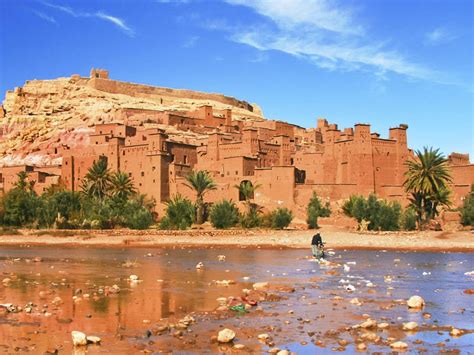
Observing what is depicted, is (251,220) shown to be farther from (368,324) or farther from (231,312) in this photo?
(368,324)

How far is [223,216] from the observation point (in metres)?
44.8

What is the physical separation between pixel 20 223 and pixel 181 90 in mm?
47890

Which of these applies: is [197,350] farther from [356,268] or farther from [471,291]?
[356,268]

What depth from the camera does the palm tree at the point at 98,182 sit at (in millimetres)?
54500

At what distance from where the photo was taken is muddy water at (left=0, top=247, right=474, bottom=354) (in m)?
9.86

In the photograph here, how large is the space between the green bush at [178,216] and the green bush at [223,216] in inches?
80.6

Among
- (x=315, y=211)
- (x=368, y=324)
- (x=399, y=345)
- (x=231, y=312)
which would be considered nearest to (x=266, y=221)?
(x=315, y=211)

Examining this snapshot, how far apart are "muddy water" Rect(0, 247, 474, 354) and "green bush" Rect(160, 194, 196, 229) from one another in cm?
2091

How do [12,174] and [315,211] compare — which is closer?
[315,211]

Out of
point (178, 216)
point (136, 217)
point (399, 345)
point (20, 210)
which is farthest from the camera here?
point (20, 210)

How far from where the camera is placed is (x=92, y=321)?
11.5 m

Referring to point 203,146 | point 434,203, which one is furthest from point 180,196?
point 434,203

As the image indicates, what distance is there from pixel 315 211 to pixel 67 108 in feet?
154

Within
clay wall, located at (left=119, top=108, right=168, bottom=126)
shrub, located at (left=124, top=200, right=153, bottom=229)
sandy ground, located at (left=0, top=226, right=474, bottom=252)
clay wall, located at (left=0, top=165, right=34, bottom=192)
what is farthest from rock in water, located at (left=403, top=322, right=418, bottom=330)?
clay wall, located at (left=119, top=108, right=168, bottom=126)
